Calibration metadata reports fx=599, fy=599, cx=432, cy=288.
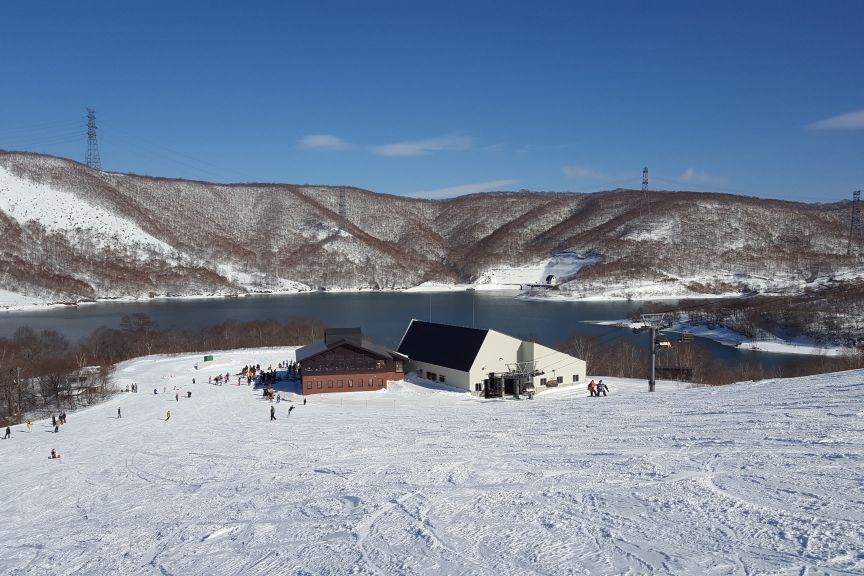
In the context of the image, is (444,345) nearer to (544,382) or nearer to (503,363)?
(503,363)

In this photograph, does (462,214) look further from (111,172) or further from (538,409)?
(538,409)

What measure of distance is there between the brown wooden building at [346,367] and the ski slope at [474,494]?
8.51m

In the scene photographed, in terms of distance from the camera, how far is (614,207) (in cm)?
15625

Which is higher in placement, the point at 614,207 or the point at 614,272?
the point at 614,207

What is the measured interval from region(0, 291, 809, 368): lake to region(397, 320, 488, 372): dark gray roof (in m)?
13.9

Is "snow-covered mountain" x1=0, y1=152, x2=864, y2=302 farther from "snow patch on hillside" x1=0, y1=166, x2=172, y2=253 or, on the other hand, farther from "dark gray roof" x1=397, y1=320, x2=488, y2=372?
"dark gray roof" x1=397, y1=320, x2=488, y2=372

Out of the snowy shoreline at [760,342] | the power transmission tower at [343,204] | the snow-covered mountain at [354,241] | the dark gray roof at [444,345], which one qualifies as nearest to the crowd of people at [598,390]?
the dark gray roof at [444,345]

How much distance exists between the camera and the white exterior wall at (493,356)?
27.1m

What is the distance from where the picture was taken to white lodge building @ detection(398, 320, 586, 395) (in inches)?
1071

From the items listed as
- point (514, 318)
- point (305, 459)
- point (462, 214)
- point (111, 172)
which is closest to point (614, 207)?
point (462, 214)

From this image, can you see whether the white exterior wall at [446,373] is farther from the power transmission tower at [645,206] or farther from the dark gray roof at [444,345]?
the power transmission tower at [645,206]

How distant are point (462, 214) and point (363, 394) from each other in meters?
157

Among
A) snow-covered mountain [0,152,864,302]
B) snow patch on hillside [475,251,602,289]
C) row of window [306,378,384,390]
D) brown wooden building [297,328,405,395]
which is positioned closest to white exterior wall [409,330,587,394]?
brown wooden building [297,328,405,395]

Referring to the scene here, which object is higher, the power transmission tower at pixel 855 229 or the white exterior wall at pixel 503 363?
the power transmission tower at pixel 855 229
